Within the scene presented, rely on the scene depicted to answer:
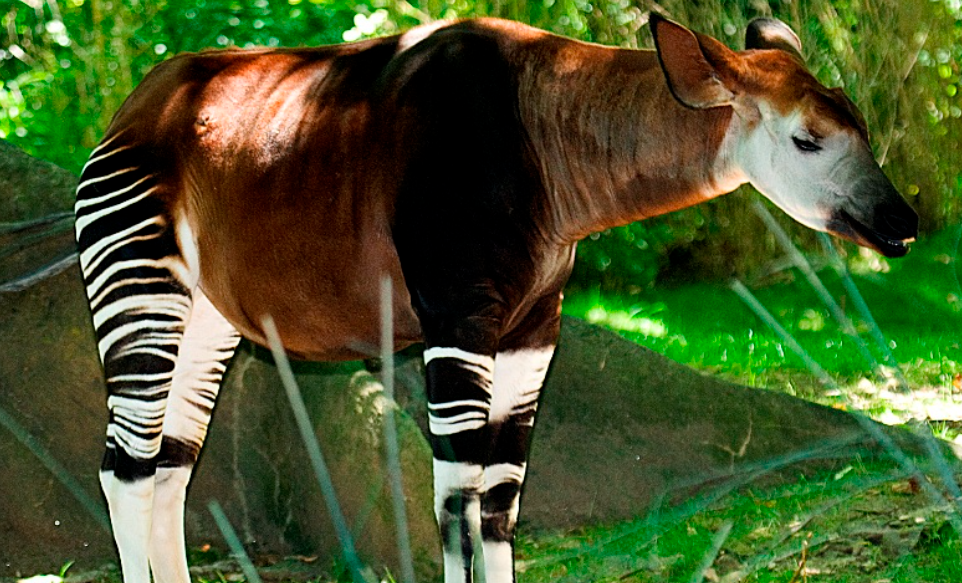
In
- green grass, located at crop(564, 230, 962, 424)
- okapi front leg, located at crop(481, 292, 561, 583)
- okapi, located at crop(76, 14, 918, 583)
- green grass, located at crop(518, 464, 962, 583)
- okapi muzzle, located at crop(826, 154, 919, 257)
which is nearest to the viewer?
okapi muzzle, located at crop(826, 154, 919, 257)

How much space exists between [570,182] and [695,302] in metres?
4.88

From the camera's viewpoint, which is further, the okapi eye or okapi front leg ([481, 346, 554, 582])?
okapi front leg ([481, 346, 554, 582])

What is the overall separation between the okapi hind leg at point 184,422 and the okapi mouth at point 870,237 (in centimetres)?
175

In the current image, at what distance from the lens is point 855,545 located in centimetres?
350

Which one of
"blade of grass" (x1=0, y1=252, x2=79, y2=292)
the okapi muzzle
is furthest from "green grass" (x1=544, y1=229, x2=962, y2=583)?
"blade of grass" (x1=0, y1=252, x2=79, y2=292)

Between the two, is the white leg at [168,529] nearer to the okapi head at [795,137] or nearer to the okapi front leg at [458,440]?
the okapi front leg at [458,440]

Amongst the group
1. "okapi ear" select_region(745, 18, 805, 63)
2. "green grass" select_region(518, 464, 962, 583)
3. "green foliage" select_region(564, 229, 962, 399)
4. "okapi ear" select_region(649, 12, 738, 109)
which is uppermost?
"okapi ear" select_region(649, 12, 738, 109)

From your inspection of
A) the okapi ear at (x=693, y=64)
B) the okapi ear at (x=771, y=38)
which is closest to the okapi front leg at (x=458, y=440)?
the okapi ear at (x=693, y=64)

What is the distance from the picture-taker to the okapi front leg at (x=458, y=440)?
2.78 m

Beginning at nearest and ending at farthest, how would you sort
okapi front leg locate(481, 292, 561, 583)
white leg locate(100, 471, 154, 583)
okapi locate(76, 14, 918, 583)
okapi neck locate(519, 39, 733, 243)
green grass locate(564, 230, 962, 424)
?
okapi locate(76, 14, 918, 583), okapi neck locate(519, 39, 733, 243), okapi front leg locate(481, 292, 561, 583), white leg locate(100, 471, 154, 583), green grass locate(564, 230, 962, 424)

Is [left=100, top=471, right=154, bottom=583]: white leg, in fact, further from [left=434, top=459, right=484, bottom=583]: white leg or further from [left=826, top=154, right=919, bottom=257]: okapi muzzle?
[left=826, top=154, right=919, bottom=257]: okapi muzzle

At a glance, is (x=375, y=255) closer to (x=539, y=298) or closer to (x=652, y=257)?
(x=539, y=298)

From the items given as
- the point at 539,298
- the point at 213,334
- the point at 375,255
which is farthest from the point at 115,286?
the point at 539,298

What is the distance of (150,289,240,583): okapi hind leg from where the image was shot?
3432mm
